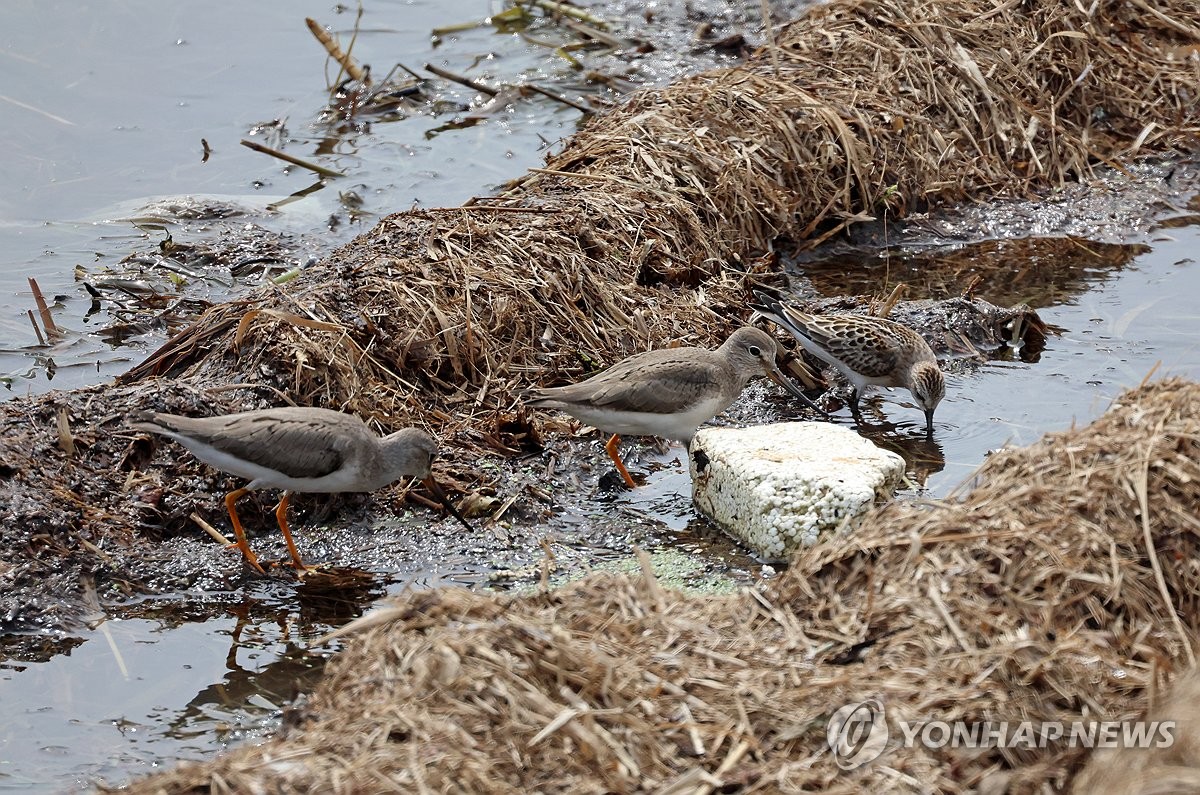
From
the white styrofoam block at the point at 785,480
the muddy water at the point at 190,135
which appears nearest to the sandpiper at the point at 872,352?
the white styrofoam block at the point at 785,480

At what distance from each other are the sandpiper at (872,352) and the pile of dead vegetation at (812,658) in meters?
2.31

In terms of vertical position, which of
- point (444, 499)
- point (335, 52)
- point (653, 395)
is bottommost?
point (444, 499)

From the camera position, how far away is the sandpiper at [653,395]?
7.25 m

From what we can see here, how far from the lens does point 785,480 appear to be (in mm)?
6684

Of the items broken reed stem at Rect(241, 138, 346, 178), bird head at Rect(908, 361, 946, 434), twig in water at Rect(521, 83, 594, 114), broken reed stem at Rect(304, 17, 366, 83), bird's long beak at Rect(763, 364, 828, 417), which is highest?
broken reed stem at Rect(304, 17, 366, 83)

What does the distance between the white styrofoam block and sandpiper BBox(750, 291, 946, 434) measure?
40.0 inches

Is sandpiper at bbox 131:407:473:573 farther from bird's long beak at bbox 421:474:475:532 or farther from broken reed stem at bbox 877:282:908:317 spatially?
broken reed stem at bbox 877:282:908:317

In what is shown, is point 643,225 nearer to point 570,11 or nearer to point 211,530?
point 211,530

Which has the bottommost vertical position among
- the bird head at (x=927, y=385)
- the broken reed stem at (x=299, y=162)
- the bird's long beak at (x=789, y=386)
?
the bird's long beak at (x=789, y=386)

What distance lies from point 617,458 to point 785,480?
1196 millimetres

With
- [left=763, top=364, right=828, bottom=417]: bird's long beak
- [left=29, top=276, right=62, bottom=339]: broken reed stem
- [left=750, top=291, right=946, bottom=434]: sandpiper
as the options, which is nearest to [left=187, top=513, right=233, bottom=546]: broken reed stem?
[left=29, top=276, right=62, bottom=339]: broken reed stem

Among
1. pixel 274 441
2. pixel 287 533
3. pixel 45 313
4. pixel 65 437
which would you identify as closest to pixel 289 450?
pixel 274 441

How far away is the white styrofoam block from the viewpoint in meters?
6.56

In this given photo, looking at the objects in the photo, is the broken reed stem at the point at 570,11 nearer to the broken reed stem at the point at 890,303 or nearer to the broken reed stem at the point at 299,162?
the broken reed stem at the point at 299,162
